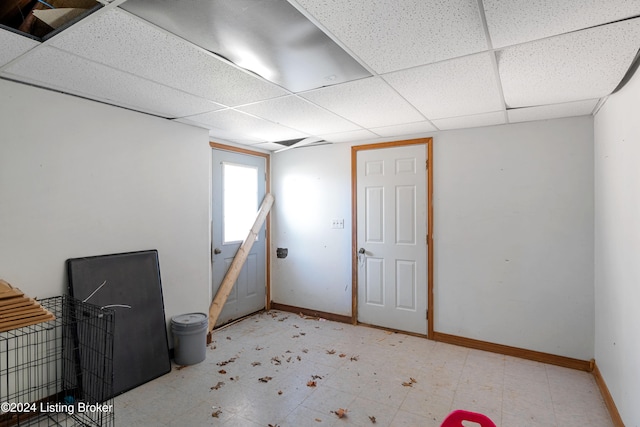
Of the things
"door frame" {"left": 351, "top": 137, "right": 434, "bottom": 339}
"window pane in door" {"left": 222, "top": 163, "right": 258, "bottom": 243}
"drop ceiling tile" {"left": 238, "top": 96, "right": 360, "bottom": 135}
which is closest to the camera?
"drop ceiling tile" {"left": 238, "top": 96, "right": 360, "bottom": 135}

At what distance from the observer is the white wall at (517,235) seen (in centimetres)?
310

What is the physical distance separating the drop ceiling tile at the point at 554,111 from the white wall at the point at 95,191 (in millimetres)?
3152

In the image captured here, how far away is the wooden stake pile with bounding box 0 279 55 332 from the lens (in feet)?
5.65

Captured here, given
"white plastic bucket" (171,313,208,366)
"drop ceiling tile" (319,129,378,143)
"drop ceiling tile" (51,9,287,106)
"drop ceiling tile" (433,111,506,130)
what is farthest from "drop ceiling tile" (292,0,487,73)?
"white plastic bucket" (171,313,208,366)

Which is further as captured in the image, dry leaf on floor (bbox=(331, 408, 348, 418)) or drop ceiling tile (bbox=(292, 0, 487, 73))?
dry leaf on floor (bbox=(331, 408, 348, 418))

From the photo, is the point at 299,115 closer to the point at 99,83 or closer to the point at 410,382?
the point at 99,83

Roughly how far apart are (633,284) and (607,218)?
0.82 metres

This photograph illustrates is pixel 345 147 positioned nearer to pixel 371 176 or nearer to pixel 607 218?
pixel 371 176

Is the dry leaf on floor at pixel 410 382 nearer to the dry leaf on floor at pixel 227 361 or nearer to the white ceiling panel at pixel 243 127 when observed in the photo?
the dry leaf on floor at pixel 227 361

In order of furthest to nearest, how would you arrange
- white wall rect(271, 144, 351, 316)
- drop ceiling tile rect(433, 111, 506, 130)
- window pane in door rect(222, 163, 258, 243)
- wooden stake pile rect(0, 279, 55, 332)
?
white wall rect(271, 144, 351, 316), window pane in door rect(222, 163, 258, 243), drop ceiling tile rect(433, 111, 506, 130), wooden stake pile rect(0, 279, 55, 332)

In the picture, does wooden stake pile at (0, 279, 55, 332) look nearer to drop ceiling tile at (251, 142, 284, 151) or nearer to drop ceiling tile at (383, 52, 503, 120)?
drop ceiling tile at (383, 52, 503, 120)

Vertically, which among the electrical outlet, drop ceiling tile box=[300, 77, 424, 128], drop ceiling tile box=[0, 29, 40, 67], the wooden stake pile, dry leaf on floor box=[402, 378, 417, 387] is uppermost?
drop ceiling tile box=[0, 29, 40, 67]

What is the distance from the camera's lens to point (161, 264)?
319cm

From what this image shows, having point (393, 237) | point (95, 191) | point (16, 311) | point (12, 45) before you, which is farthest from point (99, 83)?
point (393, 237)
